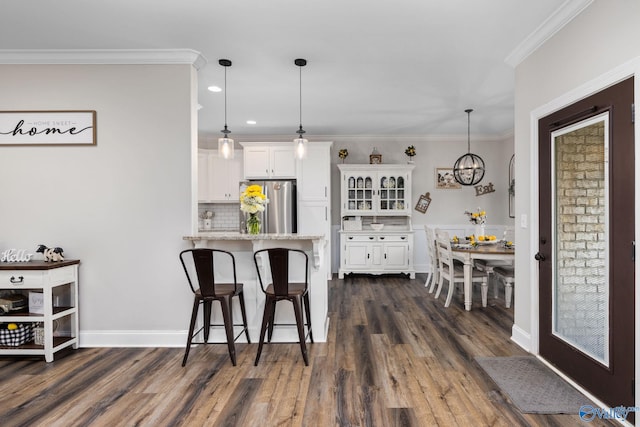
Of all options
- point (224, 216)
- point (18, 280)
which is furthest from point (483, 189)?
point (18, 280)

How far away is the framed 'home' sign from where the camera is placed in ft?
10.2

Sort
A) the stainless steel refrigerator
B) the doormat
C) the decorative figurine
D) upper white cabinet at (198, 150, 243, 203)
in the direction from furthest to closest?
upper white cabinet at (198, 150, 243, 203) → the stainless steel refrigerator → the decorative figurine → the doormat

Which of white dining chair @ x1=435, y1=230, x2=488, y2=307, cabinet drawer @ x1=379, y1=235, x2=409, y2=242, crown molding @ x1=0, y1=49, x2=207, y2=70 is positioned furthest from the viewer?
cabinet drawer @ x1=379, y1=235, x2=409, y2=242

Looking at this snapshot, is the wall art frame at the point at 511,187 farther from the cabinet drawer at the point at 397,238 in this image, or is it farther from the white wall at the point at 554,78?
the white wall at the point at 554,78

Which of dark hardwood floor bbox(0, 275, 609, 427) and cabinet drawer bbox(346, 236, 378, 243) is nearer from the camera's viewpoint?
dark hardwood floor bbox(0, 275, 609, 427)

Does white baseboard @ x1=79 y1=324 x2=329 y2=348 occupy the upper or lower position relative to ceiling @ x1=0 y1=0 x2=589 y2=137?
lower

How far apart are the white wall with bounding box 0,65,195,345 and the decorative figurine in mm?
124

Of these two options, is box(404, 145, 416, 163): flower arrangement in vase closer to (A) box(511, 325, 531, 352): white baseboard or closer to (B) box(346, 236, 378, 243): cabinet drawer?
(B) box(346, 236, 378, 243): cabinet drawer

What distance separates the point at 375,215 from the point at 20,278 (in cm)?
496

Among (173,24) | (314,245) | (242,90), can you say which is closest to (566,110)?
(314,245)

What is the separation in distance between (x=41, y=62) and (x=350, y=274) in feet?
16.6

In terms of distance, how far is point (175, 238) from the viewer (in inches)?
125

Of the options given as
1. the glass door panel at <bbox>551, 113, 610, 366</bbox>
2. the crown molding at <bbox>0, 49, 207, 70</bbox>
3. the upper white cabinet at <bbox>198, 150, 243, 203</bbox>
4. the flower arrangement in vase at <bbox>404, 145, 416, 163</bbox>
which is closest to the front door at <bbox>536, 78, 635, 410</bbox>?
the glass door panel at <bbox>551, 113, 610, 366</bbox>

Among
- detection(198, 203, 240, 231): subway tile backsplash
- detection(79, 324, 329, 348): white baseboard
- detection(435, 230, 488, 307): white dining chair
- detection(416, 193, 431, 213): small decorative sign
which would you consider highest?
detection(416, 193, 431, 213): small decorative sign
